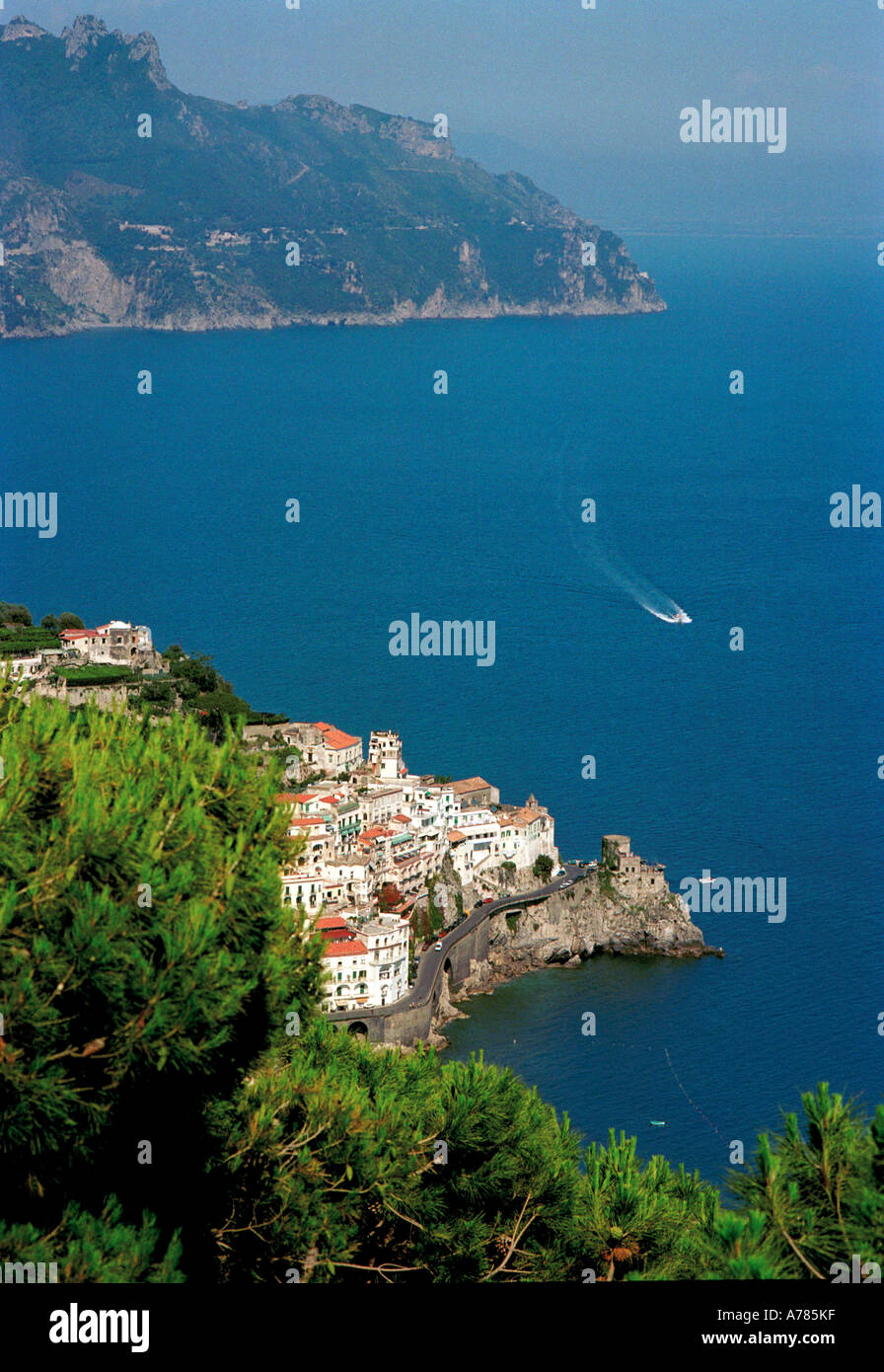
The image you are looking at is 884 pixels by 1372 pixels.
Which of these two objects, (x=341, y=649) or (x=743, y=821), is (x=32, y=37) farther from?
(x=743, y=821)

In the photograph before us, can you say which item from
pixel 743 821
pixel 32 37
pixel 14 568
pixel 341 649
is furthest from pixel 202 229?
pixel 743 821

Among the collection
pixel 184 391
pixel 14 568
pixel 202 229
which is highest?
pixel 202 229

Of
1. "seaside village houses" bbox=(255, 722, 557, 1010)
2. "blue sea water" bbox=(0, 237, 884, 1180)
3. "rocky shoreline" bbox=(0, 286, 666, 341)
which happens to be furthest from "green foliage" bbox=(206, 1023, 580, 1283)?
"rocky shoreline" bbox=(0, 286, 666, 341)

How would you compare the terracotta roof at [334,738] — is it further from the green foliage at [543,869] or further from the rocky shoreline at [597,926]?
the green foliage at [543,869]

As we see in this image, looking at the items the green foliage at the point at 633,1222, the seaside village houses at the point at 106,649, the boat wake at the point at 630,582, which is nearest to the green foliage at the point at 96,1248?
the green foliage at the point at 633,1222

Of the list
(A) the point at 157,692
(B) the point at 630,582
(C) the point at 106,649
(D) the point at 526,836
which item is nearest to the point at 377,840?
(D) the point at 526,836

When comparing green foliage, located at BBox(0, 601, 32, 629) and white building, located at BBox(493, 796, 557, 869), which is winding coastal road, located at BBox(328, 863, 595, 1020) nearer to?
white building, located at BBox(493, 796, 557, 869)
